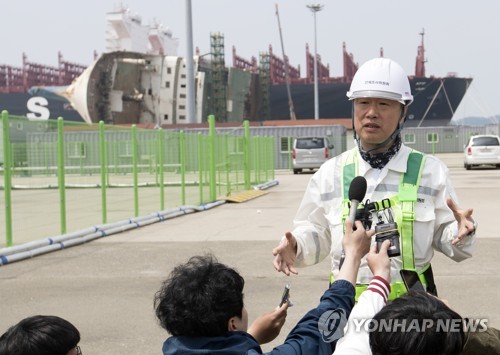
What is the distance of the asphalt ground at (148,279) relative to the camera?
6.24 meters

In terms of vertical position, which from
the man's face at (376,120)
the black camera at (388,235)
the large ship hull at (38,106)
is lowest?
the black camera at (388,235)

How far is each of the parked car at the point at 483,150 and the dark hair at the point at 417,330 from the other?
31700 mm

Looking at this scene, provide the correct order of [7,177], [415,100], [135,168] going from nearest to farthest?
[7,177] → [135,168] → [415,100]

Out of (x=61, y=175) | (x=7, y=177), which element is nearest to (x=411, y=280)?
(x=7, y=177)

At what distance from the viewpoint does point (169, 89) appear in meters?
70.7

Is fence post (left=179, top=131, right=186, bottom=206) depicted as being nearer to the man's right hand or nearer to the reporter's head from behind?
the man's right hand

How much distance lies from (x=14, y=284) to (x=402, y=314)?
6776mm

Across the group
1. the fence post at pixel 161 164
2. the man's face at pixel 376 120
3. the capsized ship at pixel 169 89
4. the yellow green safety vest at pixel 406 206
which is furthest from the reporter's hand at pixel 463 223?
the capsized ship at pixel 169 89

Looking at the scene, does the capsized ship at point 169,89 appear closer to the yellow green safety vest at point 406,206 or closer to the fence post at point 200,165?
the fence post at point 200,165

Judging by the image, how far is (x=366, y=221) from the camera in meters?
2.65

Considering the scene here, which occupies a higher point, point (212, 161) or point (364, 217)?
point (364, 217)

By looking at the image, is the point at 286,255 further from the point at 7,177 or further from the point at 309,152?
the point at 309,152

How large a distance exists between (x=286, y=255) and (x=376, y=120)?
0.63 m

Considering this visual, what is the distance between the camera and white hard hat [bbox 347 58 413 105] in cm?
297
